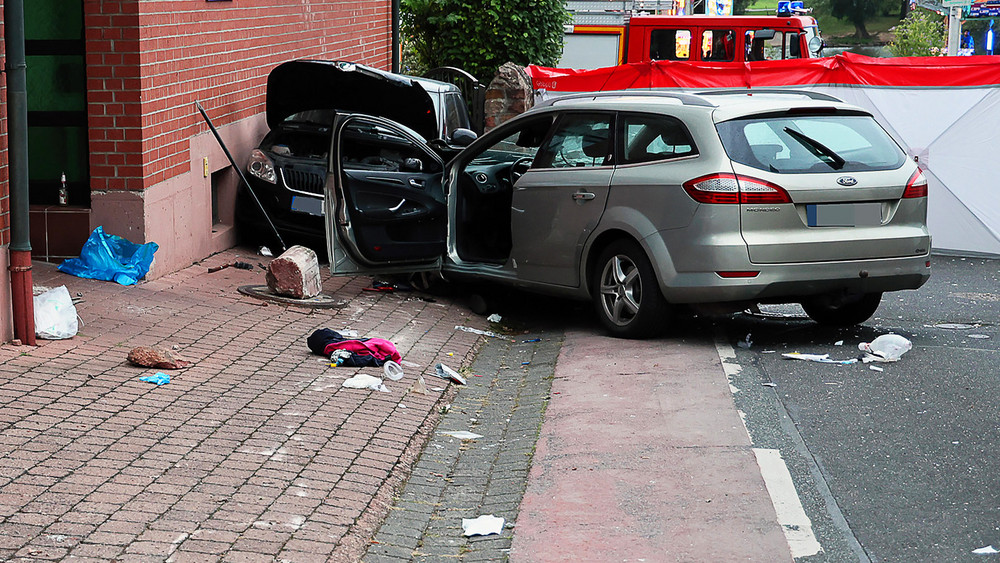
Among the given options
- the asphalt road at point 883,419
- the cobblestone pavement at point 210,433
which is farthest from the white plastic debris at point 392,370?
the asphalt road at point 883,419

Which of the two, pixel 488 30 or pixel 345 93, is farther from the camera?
pixel 488 30

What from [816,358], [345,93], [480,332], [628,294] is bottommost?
[480,332]

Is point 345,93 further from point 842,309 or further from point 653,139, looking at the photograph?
point 842,309

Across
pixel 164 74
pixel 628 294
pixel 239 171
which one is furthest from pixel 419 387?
pixel 239 171

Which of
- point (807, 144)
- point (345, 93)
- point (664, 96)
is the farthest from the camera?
point (345, 93)

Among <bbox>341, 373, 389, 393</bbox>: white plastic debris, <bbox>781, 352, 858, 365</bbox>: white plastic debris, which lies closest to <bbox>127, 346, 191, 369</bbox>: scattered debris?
<bbox>341, 373, 389, 393</bbox>: white plastic debris

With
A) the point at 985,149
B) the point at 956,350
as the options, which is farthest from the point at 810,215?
the point at 985,149

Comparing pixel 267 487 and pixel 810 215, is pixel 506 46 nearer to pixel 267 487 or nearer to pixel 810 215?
pixel 810 215

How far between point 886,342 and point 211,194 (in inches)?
250

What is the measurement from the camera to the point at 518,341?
28.9 ft

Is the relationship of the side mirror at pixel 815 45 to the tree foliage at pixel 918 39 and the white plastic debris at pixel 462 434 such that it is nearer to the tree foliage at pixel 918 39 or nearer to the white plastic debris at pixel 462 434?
the white plastic debris at pixel 462 434

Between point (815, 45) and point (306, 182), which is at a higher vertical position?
point (815, 45)

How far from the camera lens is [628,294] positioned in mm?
8109

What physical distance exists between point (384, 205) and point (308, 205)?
191 centimetres
